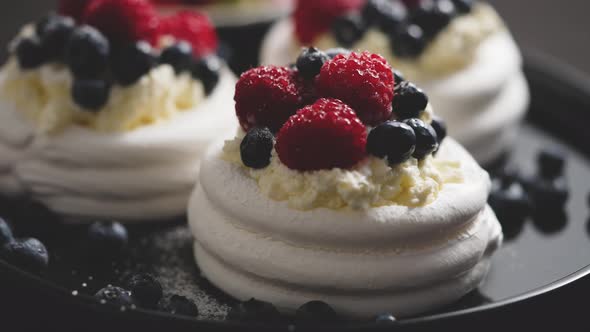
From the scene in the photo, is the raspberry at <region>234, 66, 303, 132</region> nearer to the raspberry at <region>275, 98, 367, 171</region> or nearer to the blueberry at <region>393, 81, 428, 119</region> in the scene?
the raspberry at <region>275, 98, 367, 171</region>

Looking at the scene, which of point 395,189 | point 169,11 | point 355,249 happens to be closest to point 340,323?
point 355,249

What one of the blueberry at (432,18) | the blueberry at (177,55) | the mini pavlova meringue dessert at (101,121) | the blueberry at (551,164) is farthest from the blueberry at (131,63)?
the blueberry at (551,164)

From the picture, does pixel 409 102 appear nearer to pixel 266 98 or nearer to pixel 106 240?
pixel 266 98

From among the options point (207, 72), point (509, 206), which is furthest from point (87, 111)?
point (509, 206)

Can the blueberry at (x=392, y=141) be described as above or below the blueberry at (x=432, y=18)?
above

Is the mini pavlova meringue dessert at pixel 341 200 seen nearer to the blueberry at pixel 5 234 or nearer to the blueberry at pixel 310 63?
the blueberry at pixel 310 63

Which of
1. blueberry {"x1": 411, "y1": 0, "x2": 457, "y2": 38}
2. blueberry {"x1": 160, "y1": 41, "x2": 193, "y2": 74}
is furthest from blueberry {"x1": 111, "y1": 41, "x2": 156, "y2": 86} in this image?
blueberry {"x1": 411, "y1": 0, "x2": 457, "y2": 38}

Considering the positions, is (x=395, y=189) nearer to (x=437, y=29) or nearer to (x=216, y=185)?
(x=216, y=185)
